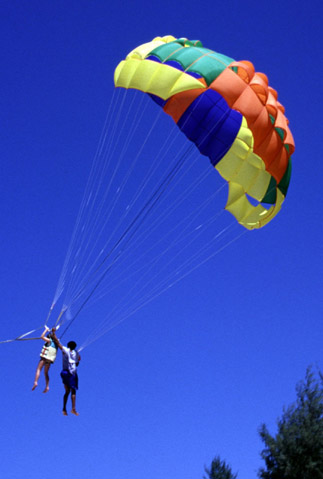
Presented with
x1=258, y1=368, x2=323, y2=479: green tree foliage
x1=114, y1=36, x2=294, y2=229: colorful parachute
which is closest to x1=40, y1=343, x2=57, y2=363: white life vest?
x1=114, y1=36, x2=294, y2=229: colorful parachute

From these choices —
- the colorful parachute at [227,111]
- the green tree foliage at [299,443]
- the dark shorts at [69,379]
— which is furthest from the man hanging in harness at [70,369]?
the green tree foliage at [299,443]

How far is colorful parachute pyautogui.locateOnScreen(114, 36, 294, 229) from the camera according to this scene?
13852 millimetres

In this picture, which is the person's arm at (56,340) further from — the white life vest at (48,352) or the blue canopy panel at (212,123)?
the blue canopy panel at (212,123)

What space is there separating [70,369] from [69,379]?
7.5 inches

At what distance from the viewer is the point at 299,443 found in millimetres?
24078

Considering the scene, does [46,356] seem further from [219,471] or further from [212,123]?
[219,471]

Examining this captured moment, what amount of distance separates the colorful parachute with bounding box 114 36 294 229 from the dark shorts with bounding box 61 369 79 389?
204 inches

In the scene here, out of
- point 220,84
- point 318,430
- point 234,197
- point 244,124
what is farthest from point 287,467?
point 220,84

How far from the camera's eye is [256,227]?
1588cm

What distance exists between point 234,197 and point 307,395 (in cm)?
1154

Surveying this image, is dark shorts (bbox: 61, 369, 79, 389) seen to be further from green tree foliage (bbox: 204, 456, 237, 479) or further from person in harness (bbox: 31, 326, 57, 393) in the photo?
green tree foliage (bbox: 204, 456, 237, 479)

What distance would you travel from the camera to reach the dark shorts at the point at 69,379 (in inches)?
529

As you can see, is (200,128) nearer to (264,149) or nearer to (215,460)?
(264,149)

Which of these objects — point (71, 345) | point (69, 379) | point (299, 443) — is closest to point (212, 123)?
point (71, 345)
